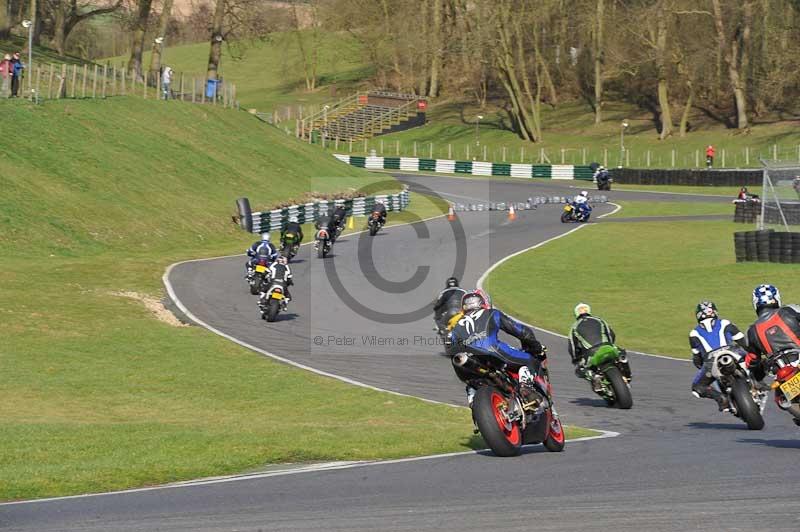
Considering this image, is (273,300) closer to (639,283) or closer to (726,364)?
(639,283)

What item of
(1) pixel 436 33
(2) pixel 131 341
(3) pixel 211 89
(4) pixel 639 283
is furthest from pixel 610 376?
(1) pixel 436 33

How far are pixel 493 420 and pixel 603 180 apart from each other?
6036 cm

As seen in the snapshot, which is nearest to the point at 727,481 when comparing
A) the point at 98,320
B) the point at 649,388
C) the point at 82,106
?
the point at 649,388

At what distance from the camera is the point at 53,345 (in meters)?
22.0

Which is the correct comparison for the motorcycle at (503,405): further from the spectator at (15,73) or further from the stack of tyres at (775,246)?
the spectator at (15,73)

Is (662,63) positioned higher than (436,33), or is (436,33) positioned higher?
(436,33)

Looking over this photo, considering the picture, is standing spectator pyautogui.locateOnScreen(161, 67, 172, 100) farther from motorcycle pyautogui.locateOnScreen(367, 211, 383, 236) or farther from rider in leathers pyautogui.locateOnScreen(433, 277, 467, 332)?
rider in leathers pyautogui.locateOnScreen(433, 277, 467, 332)

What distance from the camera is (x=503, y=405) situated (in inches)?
449

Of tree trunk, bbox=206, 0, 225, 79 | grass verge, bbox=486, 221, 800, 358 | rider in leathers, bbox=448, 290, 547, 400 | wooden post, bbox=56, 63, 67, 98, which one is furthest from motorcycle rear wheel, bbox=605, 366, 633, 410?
tree trunk, bbox=206, 0, 225, 79

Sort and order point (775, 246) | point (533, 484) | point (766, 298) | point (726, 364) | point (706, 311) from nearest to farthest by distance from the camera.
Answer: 1. point (533, 484)
2. point (766, 298)
3. point (726, 364)
4. point (706, 311)
5. point (775, 246)

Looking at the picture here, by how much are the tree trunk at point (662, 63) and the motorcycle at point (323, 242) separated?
52.4 m

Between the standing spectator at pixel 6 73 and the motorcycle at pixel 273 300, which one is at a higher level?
the standing spectator at pixel 6 73

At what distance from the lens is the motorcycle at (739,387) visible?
13758 millimetres

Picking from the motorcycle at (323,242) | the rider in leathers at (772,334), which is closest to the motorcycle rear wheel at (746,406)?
the rider in leathers at (772,334)
